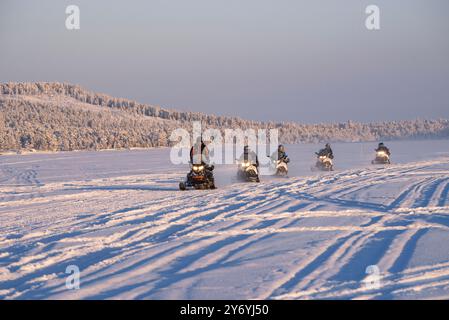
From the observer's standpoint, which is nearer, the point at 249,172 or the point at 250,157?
the point at 249,172

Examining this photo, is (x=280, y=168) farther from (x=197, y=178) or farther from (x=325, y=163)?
(x=197, y=178)

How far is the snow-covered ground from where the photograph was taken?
583cm

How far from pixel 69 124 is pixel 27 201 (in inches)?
5315

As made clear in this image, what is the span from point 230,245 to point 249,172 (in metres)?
11.8

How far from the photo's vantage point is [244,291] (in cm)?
571

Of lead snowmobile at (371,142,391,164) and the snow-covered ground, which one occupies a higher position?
lead snowmobile at (371,142,391,164)

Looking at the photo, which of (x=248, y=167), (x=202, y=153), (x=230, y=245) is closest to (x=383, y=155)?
(x=248, y=167)

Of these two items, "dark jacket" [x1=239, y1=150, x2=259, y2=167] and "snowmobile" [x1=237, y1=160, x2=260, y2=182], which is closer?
"snowmobile" [x1=237, y1=160, x2=260, y2=182]

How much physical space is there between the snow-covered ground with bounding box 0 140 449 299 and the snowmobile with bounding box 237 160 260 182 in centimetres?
439

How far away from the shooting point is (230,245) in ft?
26.7

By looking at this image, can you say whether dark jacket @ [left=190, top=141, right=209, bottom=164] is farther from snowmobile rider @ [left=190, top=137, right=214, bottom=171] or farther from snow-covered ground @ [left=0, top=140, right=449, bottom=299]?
snow-covered ground @ [left=0, top=140, right=449, bottom=299]

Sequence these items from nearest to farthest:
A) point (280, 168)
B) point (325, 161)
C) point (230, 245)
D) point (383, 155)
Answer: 1. point (230, 245)
2. point (280, 168)
3. point (325, 161)
4. point (383, 155)

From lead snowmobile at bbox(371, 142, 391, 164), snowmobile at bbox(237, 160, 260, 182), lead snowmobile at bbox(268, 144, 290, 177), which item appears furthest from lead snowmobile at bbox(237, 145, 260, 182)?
lead snowmobile at bbox(371, 142, 391, 164)

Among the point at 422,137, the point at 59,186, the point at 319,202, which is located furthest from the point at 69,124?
the point at 319,202
